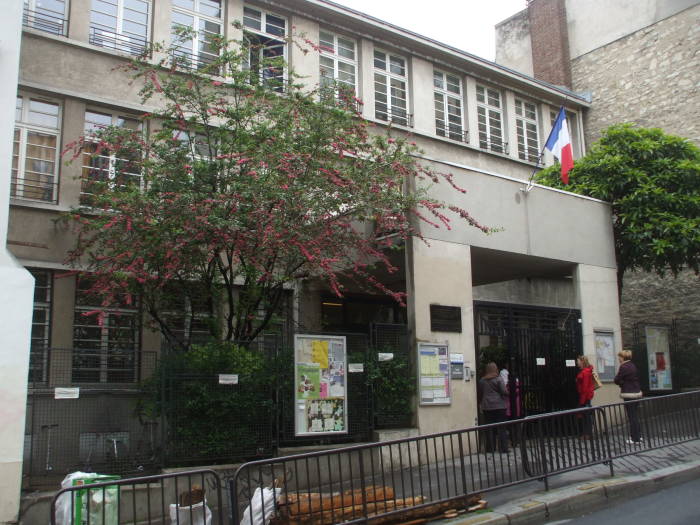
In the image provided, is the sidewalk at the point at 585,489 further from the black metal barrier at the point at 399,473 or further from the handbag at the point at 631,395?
the handbag at the point at 631,395

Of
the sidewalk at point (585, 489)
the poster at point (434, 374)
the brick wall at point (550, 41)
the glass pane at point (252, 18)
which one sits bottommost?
the sidewalk at point (585, 489)

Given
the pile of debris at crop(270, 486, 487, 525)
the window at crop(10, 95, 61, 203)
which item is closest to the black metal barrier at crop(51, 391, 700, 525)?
the pile of debris at crop(270, 486, 487, 525)

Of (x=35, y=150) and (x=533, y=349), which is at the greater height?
(x=35, y=150)

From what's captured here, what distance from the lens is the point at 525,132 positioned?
2383 centimetres

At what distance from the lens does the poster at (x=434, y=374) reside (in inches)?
492

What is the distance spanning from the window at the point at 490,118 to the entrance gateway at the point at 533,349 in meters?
8.53

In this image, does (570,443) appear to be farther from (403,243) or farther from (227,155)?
(227,155)

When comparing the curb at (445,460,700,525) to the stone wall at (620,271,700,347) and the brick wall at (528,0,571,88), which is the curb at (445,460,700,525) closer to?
the stone wall at (620,271,700,347)

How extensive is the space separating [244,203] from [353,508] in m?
5.20

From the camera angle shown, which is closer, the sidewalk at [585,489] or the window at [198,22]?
the sidewalk at [585,489]

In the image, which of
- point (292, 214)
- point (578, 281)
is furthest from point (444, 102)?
point (292, 214)

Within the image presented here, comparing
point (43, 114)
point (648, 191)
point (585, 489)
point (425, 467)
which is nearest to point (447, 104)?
point (648, 191)

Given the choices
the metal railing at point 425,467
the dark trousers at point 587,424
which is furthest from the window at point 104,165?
the dark trousers at point 587,424

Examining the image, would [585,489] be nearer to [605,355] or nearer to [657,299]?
[605,355]
